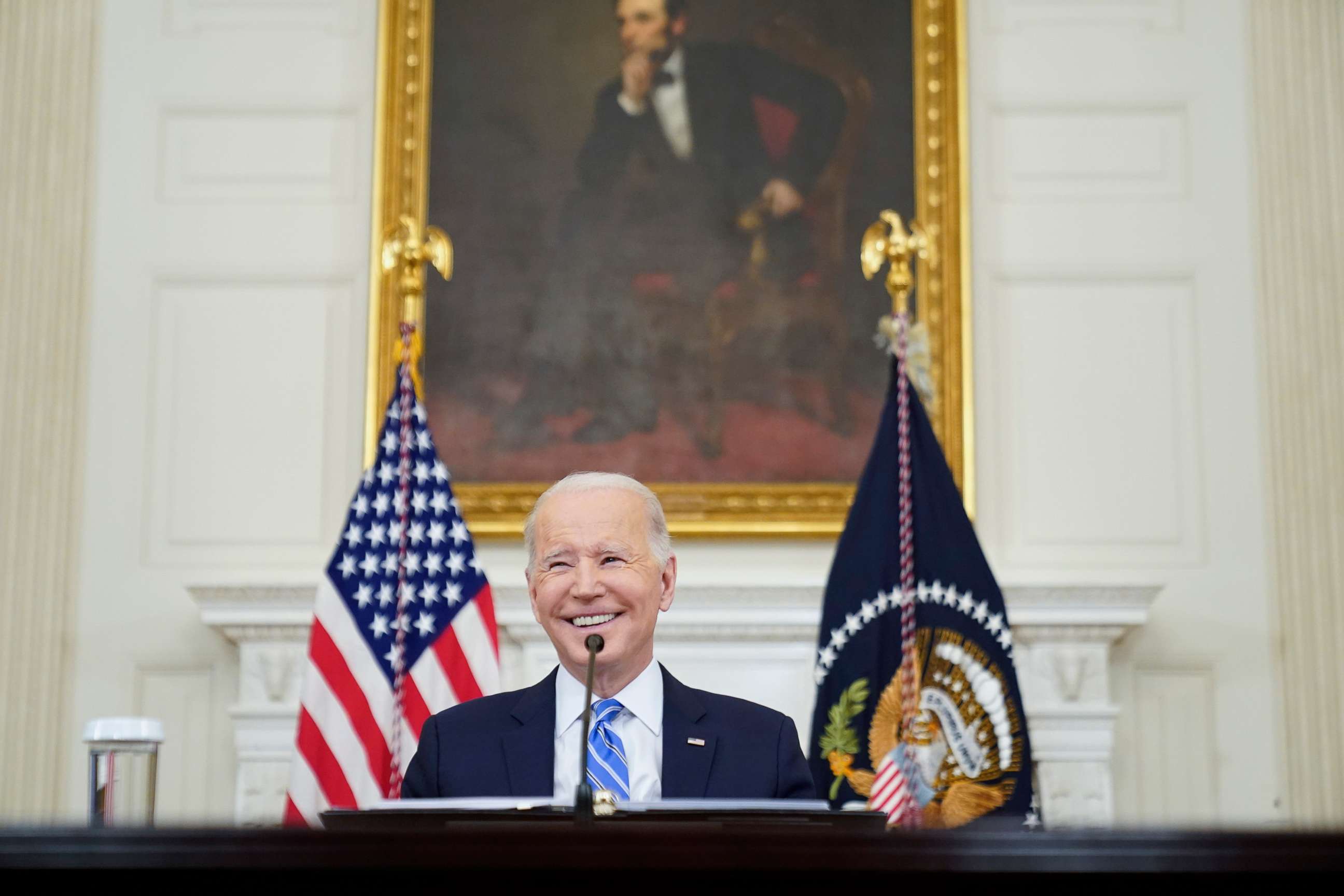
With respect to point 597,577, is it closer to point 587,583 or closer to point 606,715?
point 587,583

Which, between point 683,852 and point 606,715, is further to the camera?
point 606,715

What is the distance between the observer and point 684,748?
9.44 feet

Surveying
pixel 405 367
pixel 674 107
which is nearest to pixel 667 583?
pixel 405 367

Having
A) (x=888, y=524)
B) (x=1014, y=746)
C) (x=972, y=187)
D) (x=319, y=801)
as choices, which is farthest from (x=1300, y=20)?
(x=319, y=801)

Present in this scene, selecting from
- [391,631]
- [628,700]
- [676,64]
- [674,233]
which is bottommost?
[628,700]

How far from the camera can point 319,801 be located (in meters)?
4.48

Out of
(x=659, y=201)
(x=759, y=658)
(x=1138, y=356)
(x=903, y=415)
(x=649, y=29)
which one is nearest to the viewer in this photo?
(x=903, y=415)

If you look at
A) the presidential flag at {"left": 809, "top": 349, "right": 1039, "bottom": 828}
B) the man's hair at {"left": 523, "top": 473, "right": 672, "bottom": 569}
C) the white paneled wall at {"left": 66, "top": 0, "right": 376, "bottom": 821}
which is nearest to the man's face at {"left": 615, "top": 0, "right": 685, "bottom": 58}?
the white paneled wall at {"left": 66, "top": 0, "right": 376, "bottom": 821}

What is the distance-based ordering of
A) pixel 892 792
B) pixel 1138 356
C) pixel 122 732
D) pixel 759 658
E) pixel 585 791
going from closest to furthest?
pixel 585 791 < pixel 122 732 < pixel 892 792 < pixel 759 658 < pixel 1138 356

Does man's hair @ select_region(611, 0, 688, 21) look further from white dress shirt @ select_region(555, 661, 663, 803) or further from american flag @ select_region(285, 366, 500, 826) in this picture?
white dress shirt @ select_region(555, 661, 663, 803)

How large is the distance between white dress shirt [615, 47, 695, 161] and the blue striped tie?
3.18 meters

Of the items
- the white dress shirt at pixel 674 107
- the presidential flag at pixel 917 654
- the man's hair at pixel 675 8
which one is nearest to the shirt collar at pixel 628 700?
the presidential flag at pixel 917 654

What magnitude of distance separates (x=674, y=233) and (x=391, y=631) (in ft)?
6.21

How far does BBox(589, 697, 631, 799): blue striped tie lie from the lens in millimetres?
2820
